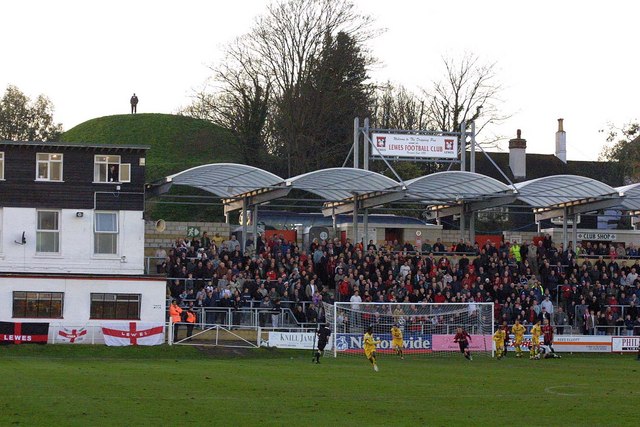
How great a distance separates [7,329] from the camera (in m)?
42.1

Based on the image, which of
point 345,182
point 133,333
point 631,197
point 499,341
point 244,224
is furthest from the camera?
point 631,197

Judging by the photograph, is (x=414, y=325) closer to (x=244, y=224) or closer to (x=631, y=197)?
(x=244, y=224)

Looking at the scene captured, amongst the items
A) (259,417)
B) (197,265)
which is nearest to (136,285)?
(197,265)

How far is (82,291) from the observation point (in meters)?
46.9

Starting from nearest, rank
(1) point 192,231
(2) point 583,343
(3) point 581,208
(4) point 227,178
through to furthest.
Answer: (2) point 583,343 < (4) point 227,178 < (3) point 581,208 < (1) point 192,231

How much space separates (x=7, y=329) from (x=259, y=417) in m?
23.5

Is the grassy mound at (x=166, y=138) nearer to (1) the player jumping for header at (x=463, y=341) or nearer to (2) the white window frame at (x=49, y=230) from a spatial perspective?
(2) the white window frame at (x=49, y=230)

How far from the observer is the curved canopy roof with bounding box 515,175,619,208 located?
54.8 meters

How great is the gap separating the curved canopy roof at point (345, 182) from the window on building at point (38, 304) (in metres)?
11.9

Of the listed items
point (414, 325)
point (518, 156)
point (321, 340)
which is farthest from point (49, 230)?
point (518, 156)

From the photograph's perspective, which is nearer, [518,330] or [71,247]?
[518,330]

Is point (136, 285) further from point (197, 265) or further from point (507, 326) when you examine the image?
point (507, 326)

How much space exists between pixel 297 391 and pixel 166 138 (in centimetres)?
7669

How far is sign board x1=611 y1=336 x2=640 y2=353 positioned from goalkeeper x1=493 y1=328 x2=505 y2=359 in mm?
7635
